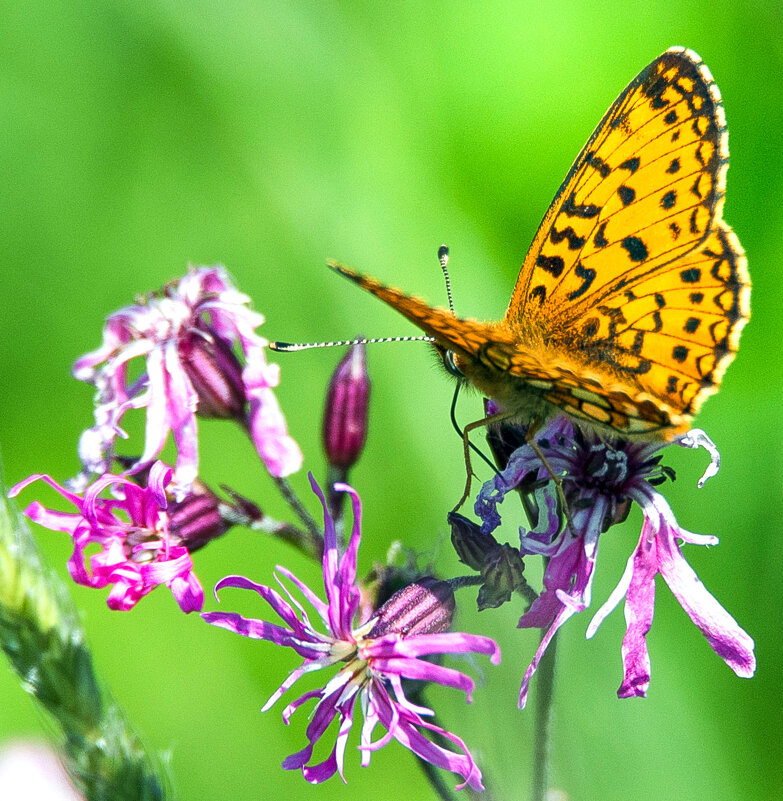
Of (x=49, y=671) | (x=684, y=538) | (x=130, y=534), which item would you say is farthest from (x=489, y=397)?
(x=49, y=671)

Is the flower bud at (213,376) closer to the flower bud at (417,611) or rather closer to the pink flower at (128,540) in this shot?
the pink flower at (128,540)

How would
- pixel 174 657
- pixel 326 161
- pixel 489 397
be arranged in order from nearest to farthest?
1. pixel 489 397
2. pixel 174 657
3. pixel 326 161

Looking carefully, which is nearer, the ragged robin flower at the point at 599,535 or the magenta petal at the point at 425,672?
the magenta petal at the point at 425,672

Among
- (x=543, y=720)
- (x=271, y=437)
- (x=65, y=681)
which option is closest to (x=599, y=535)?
(x=543, y=720)

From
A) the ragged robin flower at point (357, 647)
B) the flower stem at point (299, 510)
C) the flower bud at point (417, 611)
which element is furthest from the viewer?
the flower stem at point (299, 510)

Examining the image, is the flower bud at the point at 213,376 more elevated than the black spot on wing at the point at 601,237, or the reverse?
the flower bud at the point at 213,376

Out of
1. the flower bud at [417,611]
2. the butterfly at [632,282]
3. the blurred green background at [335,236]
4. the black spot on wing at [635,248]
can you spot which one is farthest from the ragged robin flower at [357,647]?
the black spot on wing at [635,248]

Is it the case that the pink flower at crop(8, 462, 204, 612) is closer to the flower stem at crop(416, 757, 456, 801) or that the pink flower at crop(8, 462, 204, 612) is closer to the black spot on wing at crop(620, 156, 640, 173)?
the flower stem at crop(416, 757, 456, 801)

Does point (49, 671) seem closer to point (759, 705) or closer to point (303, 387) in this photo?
point (759, 705)
